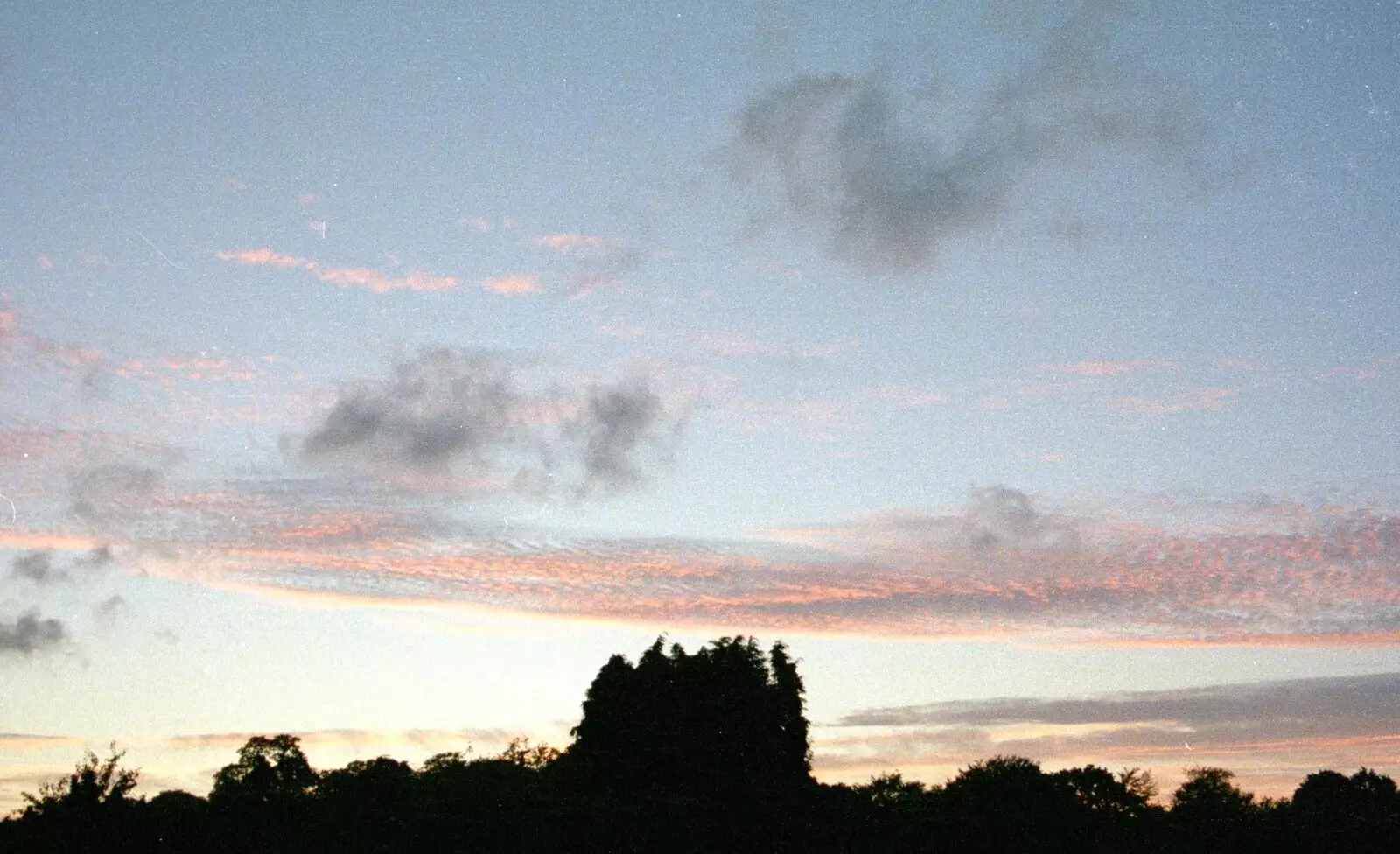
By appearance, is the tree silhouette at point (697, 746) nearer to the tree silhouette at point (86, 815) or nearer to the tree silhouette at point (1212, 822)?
the tree silhouette at point (86, 815)

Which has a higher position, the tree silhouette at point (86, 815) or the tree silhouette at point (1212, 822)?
the tree silhouette at point (86, 815)

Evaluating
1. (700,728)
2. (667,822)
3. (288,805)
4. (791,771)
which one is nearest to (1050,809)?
(791,771)

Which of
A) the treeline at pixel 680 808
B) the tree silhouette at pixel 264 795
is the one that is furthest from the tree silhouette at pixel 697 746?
the tree silhouette at pixel 264 795

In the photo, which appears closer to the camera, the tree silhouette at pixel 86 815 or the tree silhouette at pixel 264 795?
the tree silhouette at pixel 86 815

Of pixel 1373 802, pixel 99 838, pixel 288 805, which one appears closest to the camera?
pixel 99 838

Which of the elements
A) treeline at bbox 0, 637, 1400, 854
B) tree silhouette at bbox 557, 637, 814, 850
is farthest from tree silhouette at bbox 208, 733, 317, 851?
tree silhouette at bbox 557, 637, 814, 850

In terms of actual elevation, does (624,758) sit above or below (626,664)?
below

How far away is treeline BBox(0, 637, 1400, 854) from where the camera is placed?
75.8 meters

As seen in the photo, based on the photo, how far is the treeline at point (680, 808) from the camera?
2982 inches

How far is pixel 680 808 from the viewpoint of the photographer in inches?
3314

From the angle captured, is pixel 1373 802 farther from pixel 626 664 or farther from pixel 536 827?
pixel 536 827

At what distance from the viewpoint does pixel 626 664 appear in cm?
10238

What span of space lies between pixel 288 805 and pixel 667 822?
5607 cm

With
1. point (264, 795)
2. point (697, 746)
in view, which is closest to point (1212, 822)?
point (697, 746)
